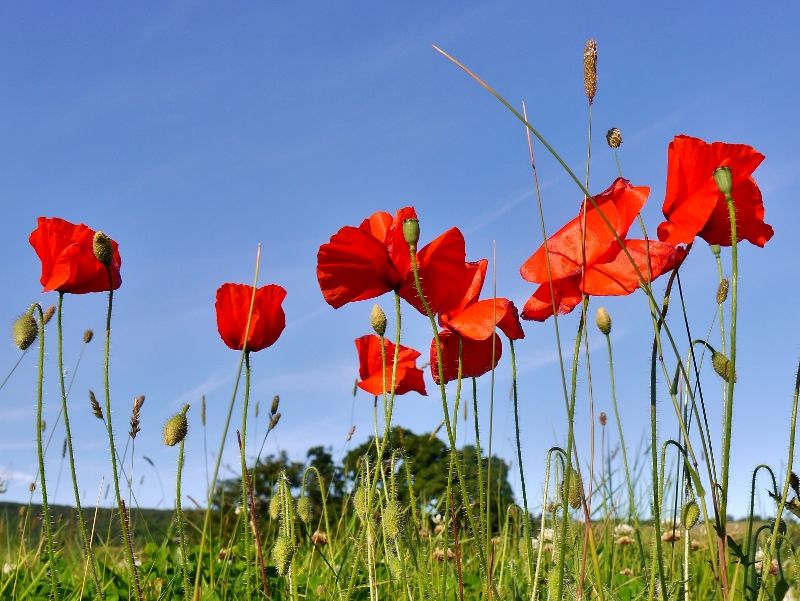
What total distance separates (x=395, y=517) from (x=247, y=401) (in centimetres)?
48

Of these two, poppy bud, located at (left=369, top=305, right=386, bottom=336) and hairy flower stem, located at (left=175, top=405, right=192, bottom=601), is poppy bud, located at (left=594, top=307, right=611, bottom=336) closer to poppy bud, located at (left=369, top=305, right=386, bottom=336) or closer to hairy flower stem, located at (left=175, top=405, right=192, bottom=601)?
poppy bud, located at (left=369, top=305, right=386, bottom=336)

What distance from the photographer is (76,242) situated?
2457 millimetres

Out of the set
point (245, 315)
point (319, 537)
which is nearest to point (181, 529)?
point (245, 315)

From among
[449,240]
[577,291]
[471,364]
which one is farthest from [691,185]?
[471,364]

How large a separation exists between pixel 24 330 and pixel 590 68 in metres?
1.69

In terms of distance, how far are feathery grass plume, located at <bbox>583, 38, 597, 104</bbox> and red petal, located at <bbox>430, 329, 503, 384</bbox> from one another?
2.41ft

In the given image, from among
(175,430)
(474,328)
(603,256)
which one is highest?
(603,256)

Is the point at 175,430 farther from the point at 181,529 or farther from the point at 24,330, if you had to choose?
the point at 24,330

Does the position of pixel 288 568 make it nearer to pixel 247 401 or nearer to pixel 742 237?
pixel 247 401

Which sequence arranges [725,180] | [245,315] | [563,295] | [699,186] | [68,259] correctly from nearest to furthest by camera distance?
[725,180]
[699,186]
[563,295]
[245,315]
[68,259]

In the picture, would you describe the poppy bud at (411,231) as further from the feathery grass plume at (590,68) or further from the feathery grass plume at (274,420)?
the feathery grass plume at (274,420)

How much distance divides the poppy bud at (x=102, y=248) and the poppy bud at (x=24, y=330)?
14.9 inches

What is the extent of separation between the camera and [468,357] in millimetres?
2332

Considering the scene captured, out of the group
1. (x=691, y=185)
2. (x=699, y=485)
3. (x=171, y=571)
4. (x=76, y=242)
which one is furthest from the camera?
(x=171, y=571)
